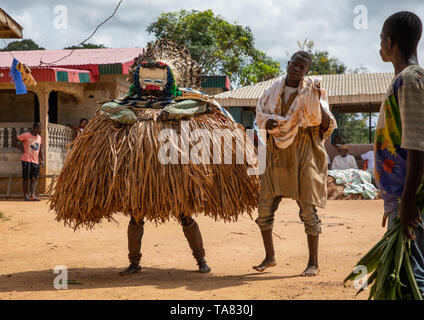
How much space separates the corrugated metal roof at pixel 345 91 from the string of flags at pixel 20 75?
760 cm

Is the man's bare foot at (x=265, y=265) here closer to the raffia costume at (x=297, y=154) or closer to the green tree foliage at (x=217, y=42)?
the raffia costume at (x=297, y=154)

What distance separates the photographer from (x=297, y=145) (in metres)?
4.43

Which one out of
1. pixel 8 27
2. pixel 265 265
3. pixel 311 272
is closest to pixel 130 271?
pixel 265 265

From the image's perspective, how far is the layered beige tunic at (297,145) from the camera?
171 inches

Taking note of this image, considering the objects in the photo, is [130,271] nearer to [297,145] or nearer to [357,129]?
[297,145]

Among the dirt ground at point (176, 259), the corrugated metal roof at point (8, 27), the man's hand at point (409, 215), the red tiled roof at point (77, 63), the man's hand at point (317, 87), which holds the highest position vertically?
the red tiled roof at point (77, 63)

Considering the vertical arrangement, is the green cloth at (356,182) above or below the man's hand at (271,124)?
below

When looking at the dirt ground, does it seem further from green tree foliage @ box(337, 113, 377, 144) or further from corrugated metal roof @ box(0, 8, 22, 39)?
green tree foliage @ box(337, 113, 377, 144)

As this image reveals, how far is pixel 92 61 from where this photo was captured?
46.3 ft

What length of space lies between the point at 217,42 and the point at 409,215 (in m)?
23.2

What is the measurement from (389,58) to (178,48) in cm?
268

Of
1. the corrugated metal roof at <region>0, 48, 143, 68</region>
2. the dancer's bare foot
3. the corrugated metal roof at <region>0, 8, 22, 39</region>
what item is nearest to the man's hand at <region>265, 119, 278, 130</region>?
the dancer's bare foot

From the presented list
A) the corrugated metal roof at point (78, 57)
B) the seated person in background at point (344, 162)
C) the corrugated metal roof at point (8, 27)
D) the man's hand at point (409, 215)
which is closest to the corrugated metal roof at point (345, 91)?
the seated person in background at point (344, 162)
